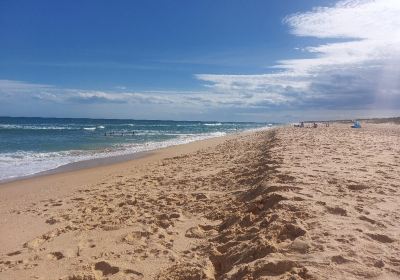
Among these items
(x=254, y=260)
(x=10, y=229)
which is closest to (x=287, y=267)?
(x=254, y=260)

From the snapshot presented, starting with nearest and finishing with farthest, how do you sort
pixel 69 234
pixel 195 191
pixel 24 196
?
pixel 69 234 < pixel 195 191 < pixel 24 196

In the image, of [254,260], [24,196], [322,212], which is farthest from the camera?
[24,196]

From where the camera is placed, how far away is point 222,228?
5.32m

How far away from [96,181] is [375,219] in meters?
7.66

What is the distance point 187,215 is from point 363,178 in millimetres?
3125

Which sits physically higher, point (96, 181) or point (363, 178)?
point (363, 178)

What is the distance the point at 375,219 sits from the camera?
14.9 feet

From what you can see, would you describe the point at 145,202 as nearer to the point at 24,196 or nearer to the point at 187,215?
the point at 187,215

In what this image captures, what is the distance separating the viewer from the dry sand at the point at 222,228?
3.67m

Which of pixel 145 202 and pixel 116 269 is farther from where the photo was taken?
pixel 145 202

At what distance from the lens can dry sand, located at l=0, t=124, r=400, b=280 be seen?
3.67 metres

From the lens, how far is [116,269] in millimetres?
4320

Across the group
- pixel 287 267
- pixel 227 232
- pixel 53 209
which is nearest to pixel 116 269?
pixel 227 232

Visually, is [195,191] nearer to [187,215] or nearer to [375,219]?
[187,215]
